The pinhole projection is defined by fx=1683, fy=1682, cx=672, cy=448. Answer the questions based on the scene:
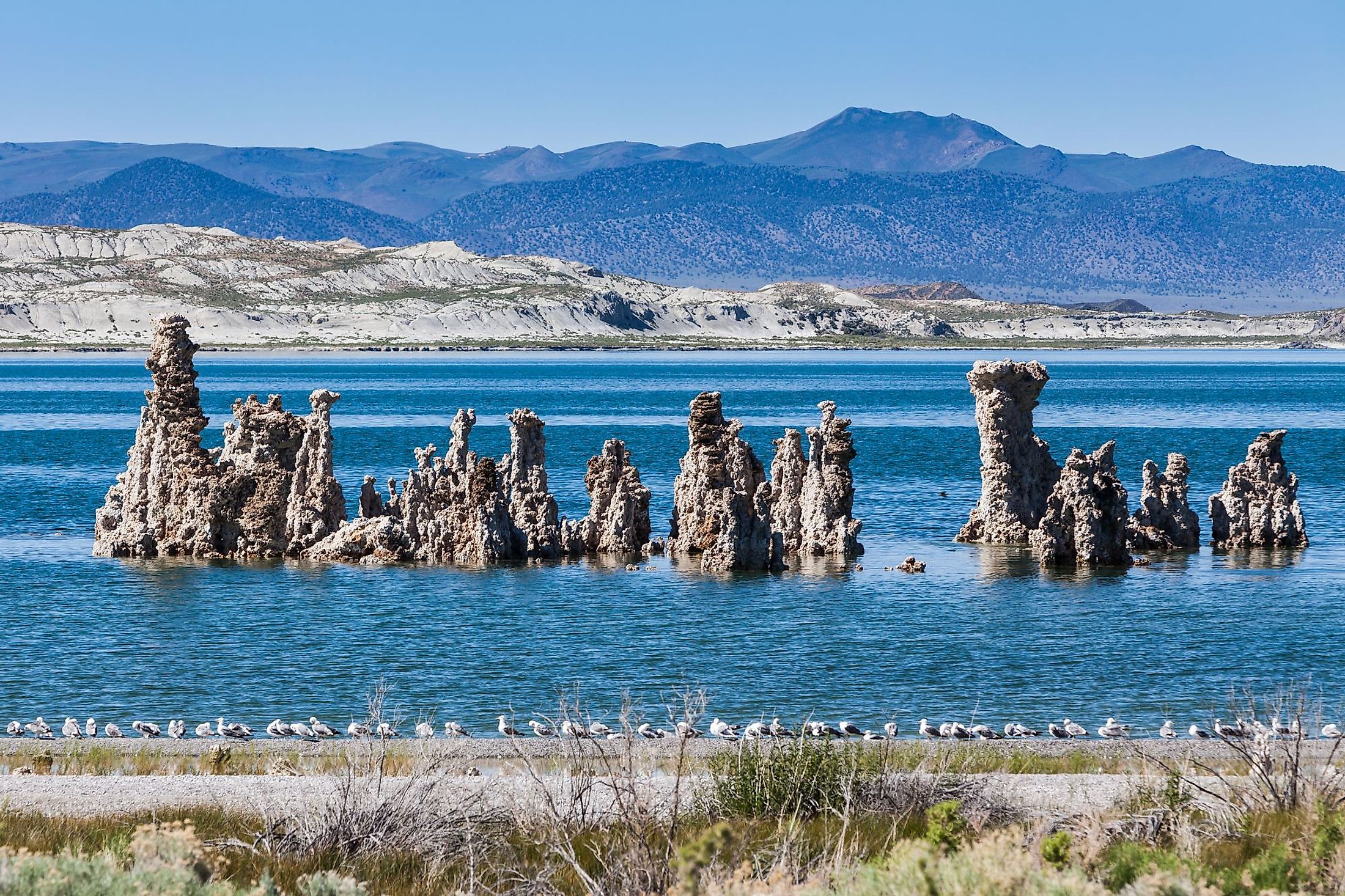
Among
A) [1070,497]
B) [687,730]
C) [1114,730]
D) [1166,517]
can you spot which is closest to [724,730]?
[1114,730]

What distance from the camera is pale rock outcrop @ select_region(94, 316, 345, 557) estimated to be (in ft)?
139

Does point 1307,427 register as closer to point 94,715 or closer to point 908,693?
point 908,693

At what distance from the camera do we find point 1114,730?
2297 cm

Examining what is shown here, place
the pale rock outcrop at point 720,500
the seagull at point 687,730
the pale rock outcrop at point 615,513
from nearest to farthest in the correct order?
the seagull at point 687,730, the pale rock outcrop at point 720,500, the pale rock outcrop at point 615,513

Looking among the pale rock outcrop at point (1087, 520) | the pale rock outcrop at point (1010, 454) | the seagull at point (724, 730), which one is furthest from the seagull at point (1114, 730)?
the pale rock outcrop at point (1010, 454)

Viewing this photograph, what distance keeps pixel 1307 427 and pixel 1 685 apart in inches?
3381

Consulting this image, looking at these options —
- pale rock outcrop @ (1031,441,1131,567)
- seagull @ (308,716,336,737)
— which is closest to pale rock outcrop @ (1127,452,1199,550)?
pale rock outcrop @ (1031,441,1131,567)

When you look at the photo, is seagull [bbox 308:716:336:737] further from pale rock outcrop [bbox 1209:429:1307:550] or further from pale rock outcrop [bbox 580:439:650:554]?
pale rock outcrop [bbox 1209:429:1307:550]

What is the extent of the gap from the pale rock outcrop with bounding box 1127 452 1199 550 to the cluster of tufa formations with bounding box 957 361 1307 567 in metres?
0.02

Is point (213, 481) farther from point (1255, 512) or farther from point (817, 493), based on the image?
point (1255, 512)

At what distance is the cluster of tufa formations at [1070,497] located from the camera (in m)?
43.2

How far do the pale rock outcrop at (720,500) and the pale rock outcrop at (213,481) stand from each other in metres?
9.01

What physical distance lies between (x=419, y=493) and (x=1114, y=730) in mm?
23080

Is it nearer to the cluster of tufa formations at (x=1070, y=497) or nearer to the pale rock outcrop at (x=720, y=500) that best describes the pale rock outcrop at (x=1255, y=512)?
the cluster of tufa formations at (x=1070, y=497)
